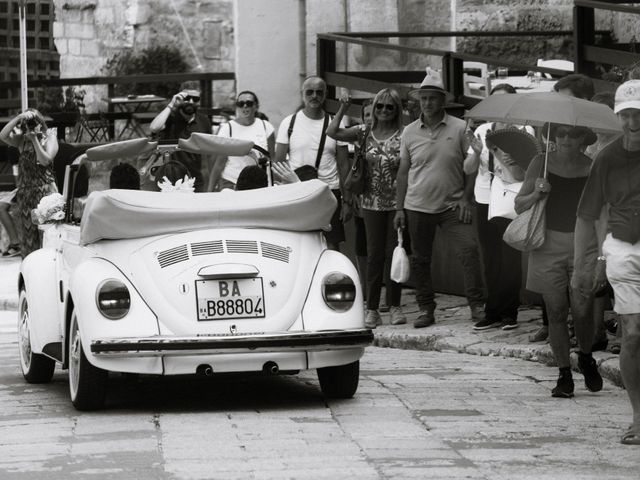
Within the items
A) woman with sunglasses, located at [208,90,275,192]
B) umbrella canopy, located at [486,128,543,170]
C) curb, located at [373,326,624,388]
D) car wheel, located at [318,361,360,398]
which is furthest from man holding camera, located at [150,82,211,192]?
car wheel, located at [318,361,360,398]

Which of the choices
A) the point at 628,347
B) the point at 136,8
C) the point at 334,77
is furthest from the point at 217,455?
the point at 136,8

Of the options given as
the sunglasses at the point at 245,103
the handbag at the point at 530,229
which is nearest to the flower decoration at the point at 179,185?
the handbag at the point at 530,229

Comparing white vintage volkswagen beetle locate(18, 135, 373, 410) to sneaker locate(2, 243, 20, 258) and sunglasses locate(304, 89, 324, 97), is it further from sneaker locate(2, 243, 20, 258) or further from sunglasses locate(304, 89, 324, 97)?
sneaker locate(2, 243, 20, 258)

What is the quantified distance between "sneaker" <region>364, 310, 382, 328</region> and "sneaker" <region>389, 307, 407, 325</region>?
0.13m

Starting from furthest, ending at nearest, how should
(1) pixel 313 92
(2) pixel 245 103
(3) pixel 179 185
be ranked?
(2) pixel 245 103, (1) pixel 313 92, (3) pixel 179 185

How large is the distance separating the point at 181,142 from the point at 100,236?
5.61 feet

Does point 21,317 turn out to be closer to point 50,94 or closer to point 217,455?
point 217,455

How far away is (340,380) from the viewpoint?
10.3 m

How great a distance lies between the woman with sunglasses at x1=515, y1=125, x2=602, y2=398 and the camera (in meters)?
10.4

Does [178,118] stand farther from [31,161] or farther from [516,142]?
[516,142]

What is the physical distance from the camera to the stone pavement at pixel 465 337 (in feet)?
40.1

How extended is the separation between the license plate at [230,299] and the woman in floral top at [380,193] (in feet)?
15.6

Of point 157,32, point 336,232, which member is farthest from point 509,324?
point 157,32

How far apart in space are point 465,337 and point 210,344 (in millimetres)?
4224
